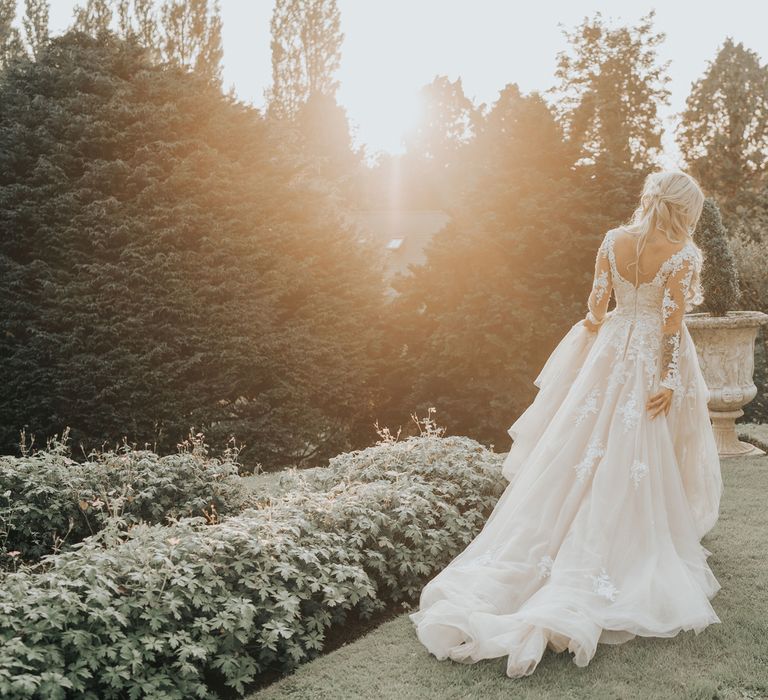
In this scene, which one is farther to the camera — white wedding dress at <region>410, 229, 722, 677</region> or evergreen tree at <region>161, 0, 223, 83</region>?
evergreen tree at <region>161, 0, 223, 83</region>

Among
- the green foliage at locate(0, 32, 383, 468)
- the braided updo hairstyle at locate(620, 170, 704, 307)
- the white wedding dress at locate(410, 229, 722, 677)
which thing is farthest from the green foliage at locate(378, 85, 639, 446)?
the braided updo hairstyle at locate(620, 170, 704, 307)

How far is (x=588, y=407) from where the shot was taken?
4020 mm

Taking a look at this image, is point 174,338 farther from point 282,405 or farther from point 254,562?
point 254,562

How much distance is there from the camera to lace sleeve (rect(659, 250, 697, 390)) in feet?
12.6

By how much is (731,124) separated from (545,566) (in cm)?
2351

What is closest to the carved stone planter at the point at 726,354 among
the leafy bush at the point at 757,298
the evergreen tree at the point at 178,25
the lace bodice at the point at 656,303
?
the lace bodice at the point at 656,303

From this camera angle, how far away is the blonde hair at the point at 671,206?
3832 millimetres

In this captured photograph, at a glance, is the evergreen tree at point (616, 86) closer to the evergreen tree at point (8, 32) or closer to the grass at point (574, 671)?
the evergreen tree at point (8, 32)

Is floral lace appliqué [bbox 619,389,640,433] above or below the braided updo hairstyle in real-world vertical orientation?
below

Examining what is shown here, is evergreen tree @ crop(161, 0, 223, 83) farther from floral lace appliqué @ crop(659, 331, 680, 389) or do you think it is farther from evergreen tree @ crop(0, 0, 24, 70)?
floral lace appliqué @ crop(659, 331, 680, 389)

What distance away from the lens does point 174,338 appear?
8789 mm

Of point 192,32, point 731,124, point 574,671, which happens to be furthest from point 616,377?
point 731,124

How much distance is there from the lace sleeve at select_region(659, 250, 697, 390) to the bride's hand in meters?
0.04

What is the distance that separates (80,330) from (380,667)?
21.3 feet
